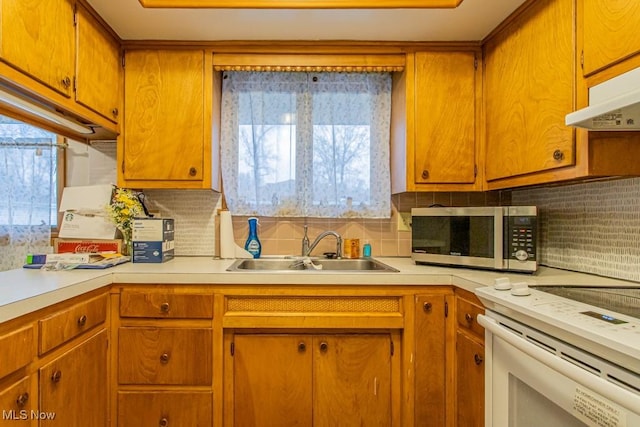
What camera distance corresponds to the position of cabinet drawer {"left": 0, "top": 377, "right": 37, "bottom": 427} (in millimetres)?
965

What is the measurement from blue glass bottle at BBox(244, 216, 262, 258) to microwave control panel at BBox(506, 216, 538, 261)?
1.32m

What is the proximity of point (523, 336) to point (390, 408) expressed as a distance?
2.69ft

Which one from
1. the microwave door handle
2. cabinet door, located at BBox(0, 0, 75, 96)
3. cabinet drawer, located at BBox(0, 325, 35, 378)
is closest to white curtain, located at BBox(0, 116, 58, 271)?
cabinet door, located at BBox(0, 0, 75, 96)

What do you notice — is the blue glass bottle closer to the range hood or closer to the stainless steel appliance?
the stainless steel appliance

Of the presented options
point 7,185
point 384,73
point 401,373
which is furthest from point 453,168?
point 7,185

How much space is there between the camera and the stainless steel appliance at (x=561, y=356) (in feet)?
2.34

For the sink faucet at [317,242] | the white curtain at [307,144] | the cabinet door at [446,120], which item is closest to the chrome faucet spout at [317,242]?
the sink faucet at [317,242]

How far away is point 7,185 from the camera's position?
1.71 metres

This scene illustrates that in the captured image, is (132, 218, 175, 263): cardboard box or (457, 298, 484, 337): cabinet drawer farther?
(132, 218, 175, 263): cardboard box

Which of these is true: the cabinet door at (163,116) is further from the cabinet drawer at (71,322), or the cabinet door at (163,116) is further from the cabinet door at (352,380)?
the cabinet door at (352,380)

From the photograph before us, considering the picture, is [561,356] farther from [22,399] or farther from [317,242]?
[22,399]

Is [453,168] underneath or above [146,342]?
above

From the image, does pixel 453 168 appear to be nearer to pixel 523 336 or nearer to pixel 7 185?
pixel 523 336

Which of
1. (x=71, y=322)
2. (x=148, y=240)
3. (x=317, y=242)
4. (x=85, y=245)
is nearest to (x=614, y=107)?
(x=317, y=242)
